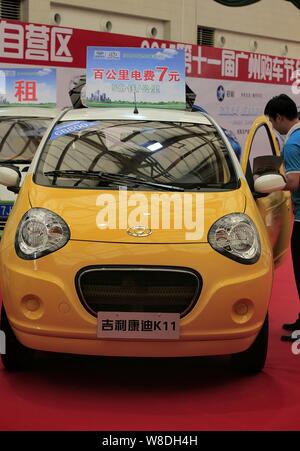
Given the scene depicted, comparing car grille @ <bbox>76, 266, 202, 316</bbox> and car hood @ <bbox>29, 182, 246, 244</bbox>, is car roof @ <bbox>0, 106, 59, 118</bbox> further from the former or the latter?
car grille @ <bbox>76, 266, 202, 316</bbox>

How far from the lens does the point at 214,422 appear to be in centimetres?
387

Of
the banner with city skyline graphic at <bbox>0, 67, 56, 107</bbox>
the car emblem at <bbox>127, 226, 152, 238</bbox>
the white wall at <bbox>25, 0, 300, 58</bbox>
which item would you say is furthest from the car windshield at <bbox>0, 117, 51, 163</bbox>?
the white wall at <bbox>25, 0, 300, 58</bbox>

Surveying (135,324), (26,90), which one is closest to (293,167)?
(135,324)

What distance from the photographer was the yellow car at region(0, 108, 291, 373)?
13.3 feet

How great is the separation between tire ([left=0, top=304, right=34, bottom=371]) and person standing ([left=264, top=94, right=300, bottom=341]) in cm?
185

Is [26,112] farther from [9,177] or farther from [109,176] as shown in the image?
[109,176]

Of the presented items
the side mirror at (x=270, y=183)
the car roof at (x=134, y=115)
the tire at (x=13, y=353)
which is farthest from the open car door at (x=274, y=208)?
the tire at (x=13, y=353)

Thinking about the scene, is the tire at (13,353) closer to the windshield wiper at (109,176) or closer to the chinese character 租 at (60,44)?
the windshield wiper at (109,176)

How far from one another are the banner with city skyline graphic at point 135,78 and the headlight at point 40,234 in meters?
2.05

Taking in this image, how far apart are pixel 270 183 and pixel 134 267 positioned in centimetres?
130

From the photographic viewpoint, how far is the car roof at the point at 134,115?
17.3ft
